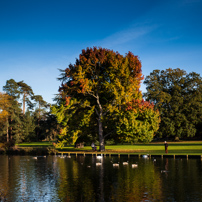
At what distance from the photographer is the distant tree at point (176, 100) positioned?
80812mm

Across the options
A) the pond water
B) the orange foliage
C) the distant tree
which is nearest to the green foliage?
the orange foliage

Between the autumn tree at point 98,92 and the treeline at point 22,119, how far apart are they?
18973 mm

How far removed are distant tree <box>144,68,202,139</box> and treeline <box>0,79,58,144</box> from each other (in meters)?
29.6

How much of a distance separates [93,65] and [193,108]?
46.6 metres

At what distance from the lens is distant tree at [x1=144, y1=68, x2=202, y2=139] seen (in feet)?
265

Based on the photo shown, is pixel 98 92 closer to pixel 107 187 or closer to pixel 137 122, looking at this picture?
pixel 137 122

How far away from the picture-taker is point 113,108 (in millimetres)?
43938

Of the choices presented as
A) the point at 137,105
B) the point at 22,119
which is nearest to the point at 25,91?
the point at 22,119

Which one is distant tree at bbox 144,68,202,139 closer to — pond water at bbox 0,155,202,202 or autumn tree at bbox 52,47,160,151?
autumn tree at bbox 52,47,160,151

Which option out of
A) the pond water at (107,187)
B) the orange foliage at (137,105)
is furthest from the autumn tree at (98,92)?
the pond water at (107,187)

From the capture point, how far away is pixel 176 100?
3285 inches

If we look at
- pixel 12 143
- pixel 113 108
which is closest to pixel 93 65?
pixel 113 108

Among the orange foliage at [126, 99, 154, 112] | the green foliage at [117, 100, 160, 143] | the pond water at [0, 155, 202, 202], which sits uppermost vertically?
the orange foliage at [126, 99, 154, 112]

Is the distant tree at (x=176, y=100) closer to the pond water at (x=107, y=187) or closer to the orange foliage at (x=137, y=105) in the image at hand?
the orange foliage at (x=137, y=105)
